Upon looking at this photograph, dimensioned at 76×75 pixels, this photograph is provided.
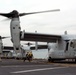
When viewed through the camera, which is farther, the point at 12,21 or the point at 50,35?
the point at 50,35

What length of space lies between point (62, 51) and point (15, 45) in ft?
20.6

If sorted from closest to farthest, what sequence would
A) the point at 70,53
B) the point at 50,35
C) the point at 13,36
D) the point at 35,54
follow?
the point at 13,36 → the point at 70,53 → the point at 50,35 → the point at 35,54

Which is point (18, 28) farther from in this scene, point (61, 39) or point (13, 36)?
point (61, 39)

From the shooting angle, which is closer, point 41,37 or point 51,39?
point 41,37

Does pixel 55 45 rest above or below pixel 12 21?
below

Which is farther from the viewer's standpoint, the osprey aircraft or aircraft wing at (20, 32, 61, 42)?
aircraft wing at (20, 32, 61, 42)

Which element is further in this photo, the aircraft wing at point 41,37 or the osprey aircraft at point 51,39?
the aircraft wing at point 41,37

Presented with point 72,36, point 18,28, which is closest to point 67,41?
point 72,36

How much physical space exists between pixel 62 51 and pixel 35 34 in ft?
11.8

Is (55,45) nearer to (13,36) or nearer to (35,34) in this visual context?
(35,34)

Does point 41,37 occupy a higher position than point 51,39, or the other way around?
point 41,37

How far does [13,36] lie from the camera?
82.9ft

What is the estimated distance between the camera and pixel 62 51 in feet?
95.5

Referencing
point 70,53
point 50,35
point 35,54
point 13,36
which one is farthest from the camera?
point 35,54
